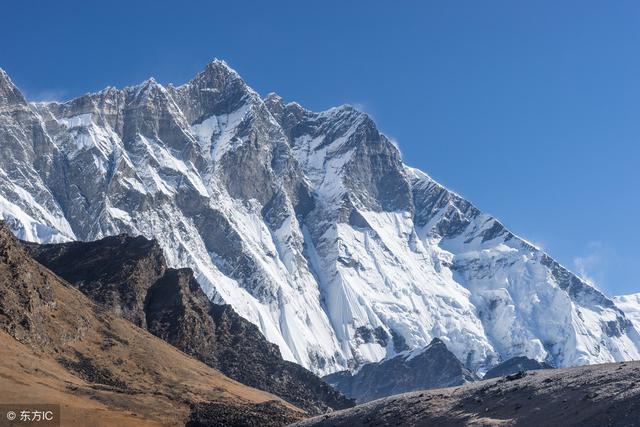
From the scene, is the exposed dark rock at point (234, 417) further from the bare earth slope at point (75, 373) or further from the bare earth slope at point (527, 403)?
the bare earth slope at point (527, 403)

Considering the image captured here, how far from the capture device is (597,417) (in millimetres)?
85562

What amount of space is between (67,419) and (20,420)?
11379 mm

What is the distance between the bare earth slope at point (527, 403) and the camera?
8694cm

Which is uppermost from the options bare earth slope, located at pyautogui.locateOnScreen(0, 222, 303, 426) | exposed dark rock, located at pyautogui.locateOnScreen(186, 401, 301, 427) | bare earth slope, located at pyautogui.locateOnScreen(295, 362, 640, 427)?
bare earth slope, located at pyautogui.locateOnScreen(0, 222, 303, 426)

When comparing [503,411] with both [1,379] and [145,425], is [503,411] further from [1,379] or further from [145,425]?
[1,379]

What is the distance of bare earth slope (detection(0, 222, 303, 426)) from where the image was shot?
457ft

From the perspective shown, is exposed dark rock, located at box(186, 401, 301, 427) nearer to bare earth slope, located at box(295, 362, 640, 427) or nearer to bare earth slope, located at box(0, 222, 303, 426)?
bare earth slope, located at box(0, 222, 303, 426)

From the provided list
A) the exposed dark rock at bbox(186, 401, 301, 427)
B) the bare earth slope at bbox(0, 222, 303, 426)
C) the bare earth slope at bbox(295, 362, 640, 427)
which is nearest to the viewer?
the bare earth slope at bbox(295, 362, 640, 427)

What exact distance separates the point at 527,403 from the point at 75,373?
101358mm

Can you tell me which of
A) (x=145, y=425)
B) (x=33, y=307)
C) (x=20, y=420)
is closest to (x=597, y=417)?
(x=20, y=420)

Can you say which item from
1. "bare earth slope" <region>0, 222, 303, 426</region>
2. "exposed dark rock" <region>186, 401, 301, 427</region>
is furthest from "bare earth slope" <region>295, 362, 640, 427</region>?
"bare earth slope" <region>0, 222, 303, 426</region>

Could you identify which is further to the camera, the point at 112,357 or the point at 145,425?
the point at 112,357

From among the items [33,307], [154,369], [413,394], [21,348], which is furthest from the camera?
[154,369]

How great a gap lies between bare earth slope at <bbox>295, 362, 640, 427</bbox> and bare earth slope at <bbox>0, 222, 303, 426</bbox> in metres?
38.8
